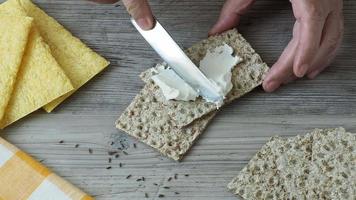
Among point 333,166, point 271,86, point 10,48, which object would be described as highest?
point 10,48

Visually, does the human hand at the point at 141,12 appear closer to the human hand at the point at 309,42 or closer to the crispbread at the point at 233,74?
the crispbread at the point at 233,74

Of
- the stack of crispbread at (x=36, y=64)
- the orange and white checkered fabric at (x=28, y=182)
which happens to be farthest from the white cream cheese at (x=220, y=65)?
the orange and white checkered fabric at (x=28, y=182)

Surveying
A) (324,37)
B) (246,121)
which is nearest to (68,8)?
(246,121)

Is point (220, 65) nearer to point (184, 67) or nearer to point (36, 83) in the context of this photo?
point (184, 67)

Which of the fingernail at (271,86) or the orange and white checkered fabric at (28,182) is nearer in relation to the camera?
the orange and white checkered fabric at (28,182)

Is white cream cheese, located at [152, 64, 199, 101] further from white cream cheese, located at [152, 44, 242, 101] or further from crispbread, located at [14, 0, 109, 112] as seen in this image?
crispbread, located at [14, 0, 109, 112]

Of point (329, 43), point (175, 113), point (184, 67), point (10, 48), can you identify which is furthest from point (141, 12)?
point (329, 43)

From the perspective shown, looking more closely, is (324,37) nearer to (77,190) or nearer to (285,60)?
(285,60)
